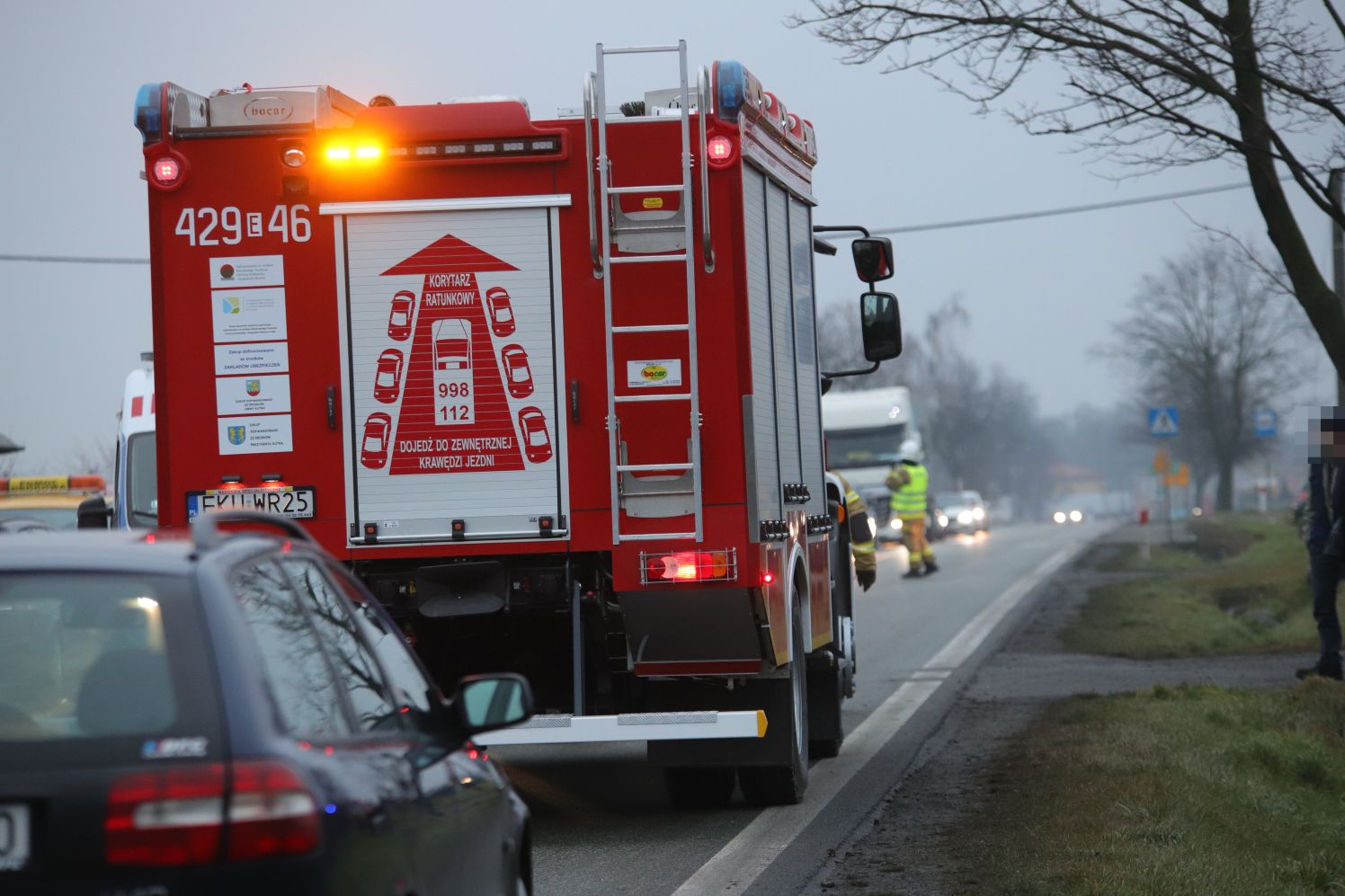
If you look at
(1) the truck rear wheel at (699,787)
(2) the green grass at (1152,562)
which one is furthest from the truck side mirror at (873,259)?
(2) the green grass at (1152,562)

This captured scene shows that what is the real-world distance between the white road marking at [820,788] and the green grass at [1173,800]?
87 centimetres

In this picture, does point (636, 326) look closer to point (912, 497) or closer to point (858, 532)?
point (858, 532)

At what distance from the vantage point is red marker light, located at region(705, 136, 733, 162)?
882cm

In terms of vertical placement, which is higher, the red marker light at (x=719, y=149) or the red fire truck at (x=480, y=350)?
the red marker light at (x=719, y=149)

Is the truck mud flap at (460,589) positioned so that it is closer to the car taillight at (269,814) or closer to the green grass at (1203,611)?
the car taillight at (269,814)

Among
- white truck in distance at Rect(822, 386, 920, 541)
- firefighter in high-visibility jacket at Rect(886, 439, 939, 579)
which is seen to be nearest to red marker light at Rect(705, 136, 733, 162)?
firefighter in high-visibility jacket at Rect(886, 439, 939, 579)

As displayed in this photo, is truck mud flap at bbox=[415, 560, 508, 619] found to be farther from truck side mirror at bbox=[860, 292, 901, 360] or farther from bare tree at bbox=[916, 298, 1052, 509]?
bare tree at bbox=[916, 298, 1052, 509]

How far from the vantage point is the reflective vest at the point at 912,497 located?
30219 millimetres

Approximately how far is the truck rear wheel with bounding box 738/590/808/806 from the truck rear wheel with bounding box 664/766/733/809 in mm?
97

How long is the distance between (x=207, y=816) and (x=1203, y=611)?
21.3 metres

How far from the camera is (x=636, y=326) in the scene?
8.74m

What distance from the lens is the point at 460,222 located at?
8953mm

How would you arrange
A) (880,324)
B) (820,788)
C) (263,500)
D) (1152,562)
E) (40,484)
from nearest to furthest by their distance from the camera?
(263,500), (820,788), (880,324), (40,484), (1152,562)

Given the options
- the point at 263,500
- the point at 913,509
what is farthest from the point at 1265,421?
the point at 263,500
